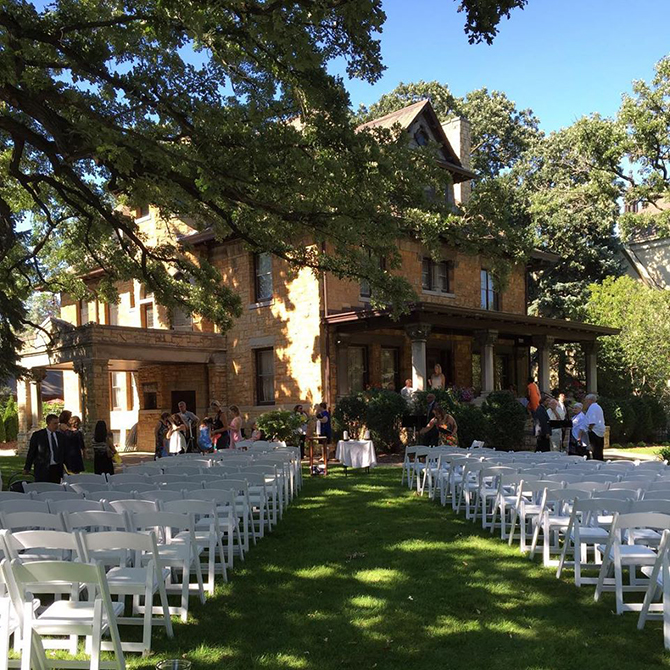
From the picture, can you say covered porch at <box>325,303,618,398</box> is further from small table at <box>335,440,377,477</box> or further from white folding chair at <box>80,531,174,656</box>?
white folding chair at <box>80,531,174,656</box>

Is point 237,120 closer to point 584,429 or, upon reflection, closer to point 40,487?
point 40,487

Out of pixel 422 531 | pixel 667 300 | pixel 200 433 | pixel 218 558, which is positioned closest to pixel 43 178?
pixel 200 433

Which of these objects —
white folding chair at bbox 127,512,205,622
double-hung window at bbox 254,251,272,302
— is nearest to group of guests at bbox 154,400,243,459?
double-hung window at bbox 254,251,272,302

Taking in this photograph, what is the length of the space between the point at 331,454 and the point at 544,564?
13018mm

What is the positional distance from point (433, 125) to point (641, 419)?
12696mm

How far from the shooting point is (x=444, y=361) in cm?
2456

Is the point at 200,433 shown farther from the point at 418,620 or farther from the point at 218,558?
the point at 418,620

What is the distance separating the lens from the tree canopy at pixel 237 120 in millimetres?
8391

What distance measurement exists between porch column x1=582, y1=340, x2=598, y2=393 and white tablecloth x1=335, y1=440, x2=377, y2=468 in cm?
1383

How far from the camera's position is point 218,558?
7.26 metres

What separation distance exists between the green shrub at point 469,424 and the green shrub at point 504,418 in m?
0.26

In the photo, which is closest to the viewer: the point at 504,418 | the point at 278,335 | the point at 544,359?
the point at 504,418

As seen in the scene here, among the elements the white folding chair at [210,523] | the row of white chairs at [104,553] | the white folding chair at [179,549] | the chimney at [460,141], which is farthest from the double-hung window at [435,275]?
the white folding chair at [179,549]

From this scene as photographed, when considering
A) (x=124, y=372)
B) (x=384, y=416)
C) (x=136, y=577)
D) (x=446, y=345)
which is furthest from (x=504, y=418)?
(x=136, y=577)
